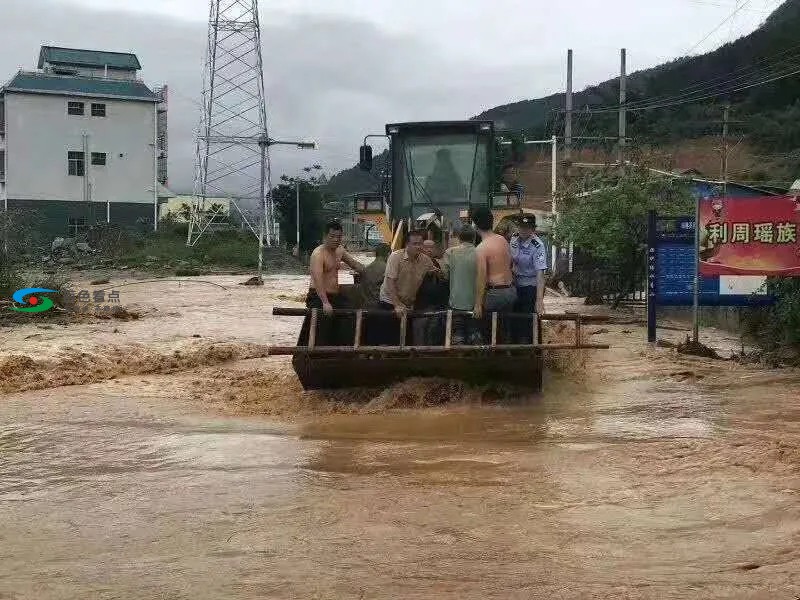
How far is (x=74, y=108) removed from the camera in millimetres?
48938

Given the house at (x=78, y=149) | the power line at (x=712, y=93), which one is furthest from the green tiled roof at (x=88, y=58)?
the power line at (x=712, y=93)

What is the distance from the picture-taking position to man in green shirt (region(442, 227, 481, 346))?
9.23 meters

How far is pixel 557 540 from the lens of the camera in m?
5.02

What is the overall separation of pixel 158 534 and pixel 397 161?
8186 mm

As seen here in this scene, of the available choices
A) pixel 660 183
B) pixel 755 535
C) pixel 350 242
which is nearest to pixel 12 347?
pixel 755 535

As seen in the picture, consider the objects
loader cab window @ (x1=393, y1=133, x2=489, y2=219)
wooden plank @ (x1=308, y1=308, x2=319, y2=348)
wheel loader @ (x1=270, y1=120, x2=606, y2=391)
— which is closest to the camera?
wheel loader @ (x1=270, y1=120, x2=606, y2=391)

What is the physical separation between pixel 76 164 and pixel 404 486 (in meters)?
47.1

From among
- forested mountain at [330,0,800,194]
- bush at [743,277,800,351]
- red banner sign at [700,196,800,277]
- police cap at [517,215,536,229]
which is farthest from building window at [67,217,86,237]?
police cap at [517,215,536,229]

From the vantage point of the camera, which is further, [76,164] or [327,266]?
[76,164]

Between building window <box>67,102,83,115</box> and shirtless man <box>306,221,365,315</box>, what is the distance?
43342 mm

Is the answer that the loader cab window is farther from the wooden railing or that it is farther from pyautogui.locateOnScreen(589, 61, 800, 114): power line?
pyautogui.locateOnScreen(589, 61, 800, 114): power line

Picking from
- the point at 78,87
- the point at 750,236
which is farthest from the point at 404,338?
the point at 78,87

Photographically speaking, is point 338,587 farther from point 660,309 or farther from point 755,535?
point 660,309

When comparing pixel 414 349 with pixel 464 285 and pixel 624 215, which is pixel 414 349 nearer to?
pixel 464 285
